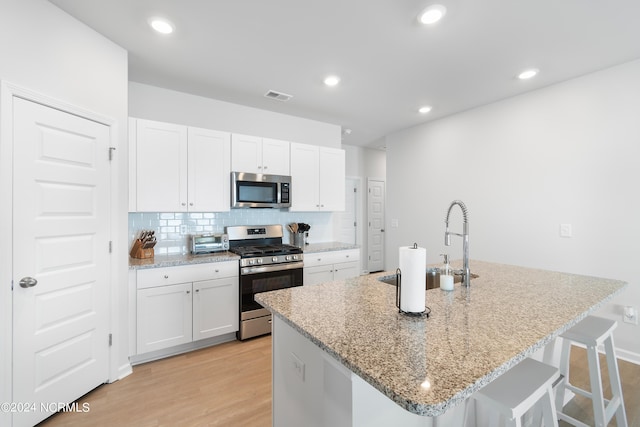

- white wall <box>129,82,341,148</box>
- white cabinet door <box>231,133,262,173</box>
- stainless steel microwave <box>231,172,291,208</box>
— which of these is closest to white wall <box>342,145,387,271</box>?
white wall <box>129,82,341,148</box>

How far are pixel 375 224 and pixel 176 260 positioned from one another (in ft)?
14.3

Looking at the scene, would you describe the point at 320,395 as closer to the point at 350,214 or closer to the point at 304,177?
the point at 304,177

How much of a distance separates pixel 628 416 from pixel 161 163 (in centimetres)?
406

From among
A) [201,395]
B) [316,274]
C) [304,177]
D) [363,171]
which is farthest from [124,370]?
[363,171]

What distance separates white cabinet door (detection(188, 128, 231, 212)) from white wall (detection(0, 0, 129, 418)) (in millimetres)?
A: 661

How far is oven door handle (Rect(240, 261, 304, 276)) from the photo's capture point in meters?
2.92

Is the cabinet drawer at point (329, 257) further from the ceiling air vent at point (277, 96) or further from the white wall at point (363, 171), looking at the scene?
the white wall at point (363, 171)

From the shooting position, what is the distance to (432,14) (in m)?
1.88

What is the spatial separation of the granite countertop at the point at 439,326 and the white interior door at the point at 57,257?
145cm

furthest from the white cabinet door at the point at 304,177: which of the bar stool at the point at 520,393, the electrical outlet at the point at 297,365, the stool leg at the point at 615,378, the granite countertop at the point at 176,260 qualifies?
the stool leg at the point at 615,378

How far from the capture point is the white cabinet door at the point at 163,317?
2469 mm

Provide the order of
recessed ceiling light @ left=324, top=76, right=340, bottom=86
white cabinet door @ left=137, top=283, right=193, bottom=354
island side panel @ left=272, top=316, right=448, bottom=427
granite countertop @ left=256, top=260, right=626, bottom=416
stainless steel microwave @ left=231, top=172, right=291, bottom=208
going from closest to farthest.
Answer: granite countertop @ left=256, top=260, right=626, bottom=416
island side panel @ left=272, top=316, right=448, bottom=427
white cabinet door @ left=137, top=283, right=193, bottom=354
recessed ceiling light @ left=324, top=76, right=340, bottom=86
stainless steel microwave @ left=231, top=172, right=291, bottom=208

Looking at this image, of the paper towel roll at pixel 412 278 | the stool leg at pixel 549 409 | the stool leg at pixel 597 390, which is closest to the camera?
the paper towel roll at pixel 412 278

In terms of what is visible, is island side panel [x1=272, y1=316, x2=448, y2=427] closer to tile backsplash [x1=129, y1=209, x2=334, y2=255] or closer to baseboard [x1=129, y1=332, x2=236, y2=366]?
baseboard [x1=129, y1=332, x2=236, y2=366]
